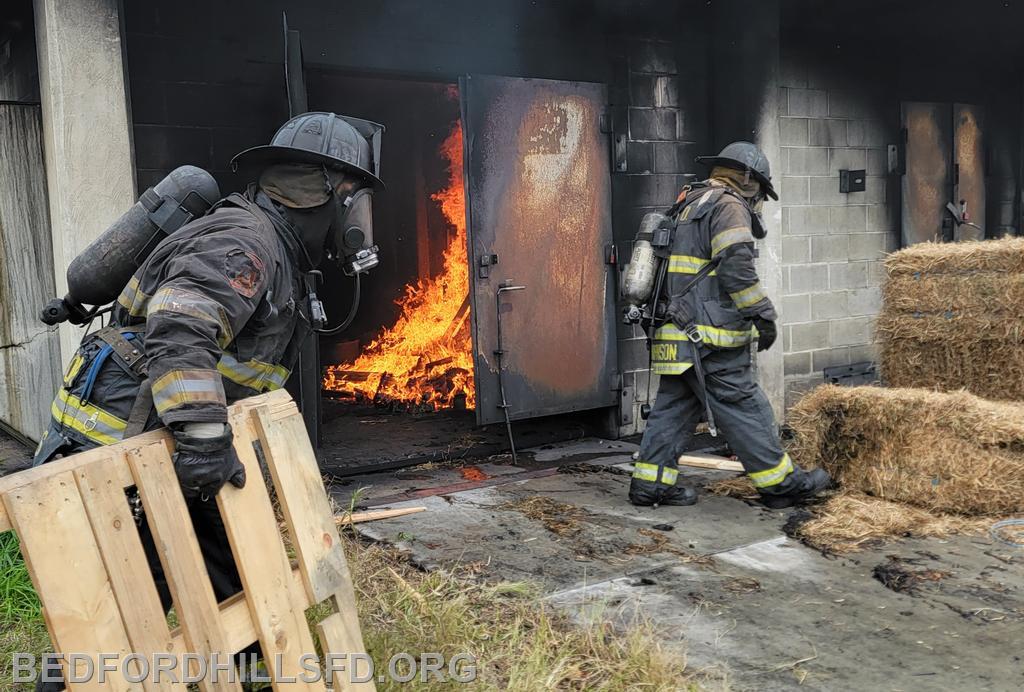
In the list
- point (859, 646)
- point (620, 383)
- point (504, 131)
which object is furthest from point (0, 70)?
point (859, 646)

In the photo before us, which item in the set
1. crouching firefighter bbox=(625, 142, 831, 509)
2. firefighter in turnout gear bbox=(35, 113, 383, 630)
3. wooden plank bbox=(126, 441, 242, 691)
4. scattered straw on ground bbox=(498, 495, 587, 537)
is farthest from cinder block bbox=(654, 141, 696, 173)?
wooden plank bbox=(126, 441, 242, 691)

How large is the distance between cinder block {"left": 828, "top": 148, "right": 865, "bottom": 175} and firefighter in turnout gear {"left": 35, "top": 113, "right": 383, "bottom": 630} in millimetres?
5368

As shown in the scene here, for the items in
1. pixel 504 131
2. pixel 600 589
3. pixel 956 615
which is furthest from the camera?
pixel 504 131

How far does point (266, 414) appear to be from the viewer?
97.1 inches

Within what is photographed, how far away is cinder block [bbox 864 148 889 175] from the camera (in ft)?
26.0

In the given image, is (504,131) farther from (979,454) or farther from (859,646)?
(859,646)

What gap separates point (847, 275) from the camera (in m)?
7.89

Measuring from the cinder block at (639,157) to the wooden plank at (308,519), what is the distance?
4730 mm

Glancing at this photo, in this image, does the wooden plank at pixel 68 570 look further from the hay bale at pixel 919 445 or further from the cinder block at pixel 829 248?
the cinder block at pixel 829 248

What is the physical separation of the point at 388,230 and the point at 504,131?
3845mm

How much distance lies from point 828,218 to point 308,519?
6412 mm

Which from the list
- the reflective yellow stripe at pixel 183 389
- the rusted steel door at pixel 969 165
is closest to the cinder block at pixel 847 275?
the rusted steel door at pixel 969 165

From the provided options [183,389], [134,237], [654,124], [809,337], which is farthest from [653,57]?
[183,389]
